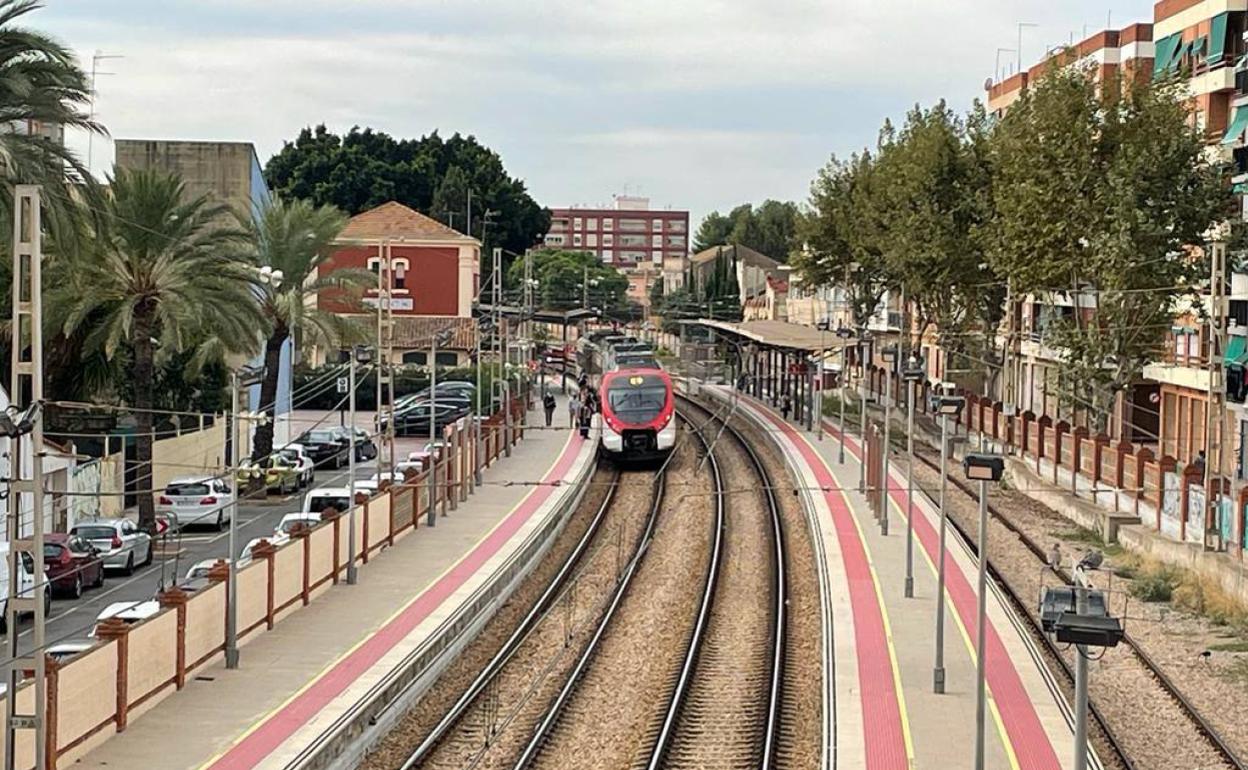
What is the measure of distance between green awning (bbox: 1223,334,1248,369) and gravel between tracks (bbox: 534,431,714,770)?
1628cm

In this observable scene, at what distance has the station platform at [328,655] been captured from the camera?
19.8 meters

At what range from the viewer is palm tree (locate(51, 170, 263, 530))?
36688 millimetres

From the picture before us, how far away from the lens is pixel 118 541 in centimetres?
3309

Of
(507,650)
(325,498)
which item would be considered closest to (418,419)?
(325,498)

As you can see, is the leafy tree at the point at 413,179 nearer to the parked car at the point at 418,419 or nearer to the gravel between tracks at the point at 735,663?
the parked car at the point at 418,419

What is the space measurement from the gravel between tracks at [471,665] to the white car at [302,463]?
7.60m

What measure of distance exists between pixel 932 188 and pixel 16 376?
148ft

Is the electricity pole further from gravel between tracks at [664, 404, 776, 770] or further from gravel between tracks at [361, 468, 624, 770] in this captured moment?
gravel between tracks at [664, 404, 776, 770]

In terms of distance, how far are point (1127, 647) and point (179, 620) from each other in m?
15.4

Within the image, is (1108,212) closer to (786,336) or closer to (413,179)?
(786,336)

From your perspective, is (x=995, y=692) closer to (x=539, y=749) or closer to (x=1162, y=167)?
(x=539, y=749)

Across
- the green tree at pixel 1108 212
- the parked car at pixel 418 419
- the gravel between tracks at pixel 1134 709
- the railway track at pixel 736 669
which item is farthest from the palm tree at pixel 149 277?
the parked car at pixel 418 419

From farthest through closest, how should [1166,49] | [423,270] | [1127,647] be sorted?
[423,270]
[1166,49]
[1127,647]

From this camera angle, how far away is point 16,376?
1697cm
